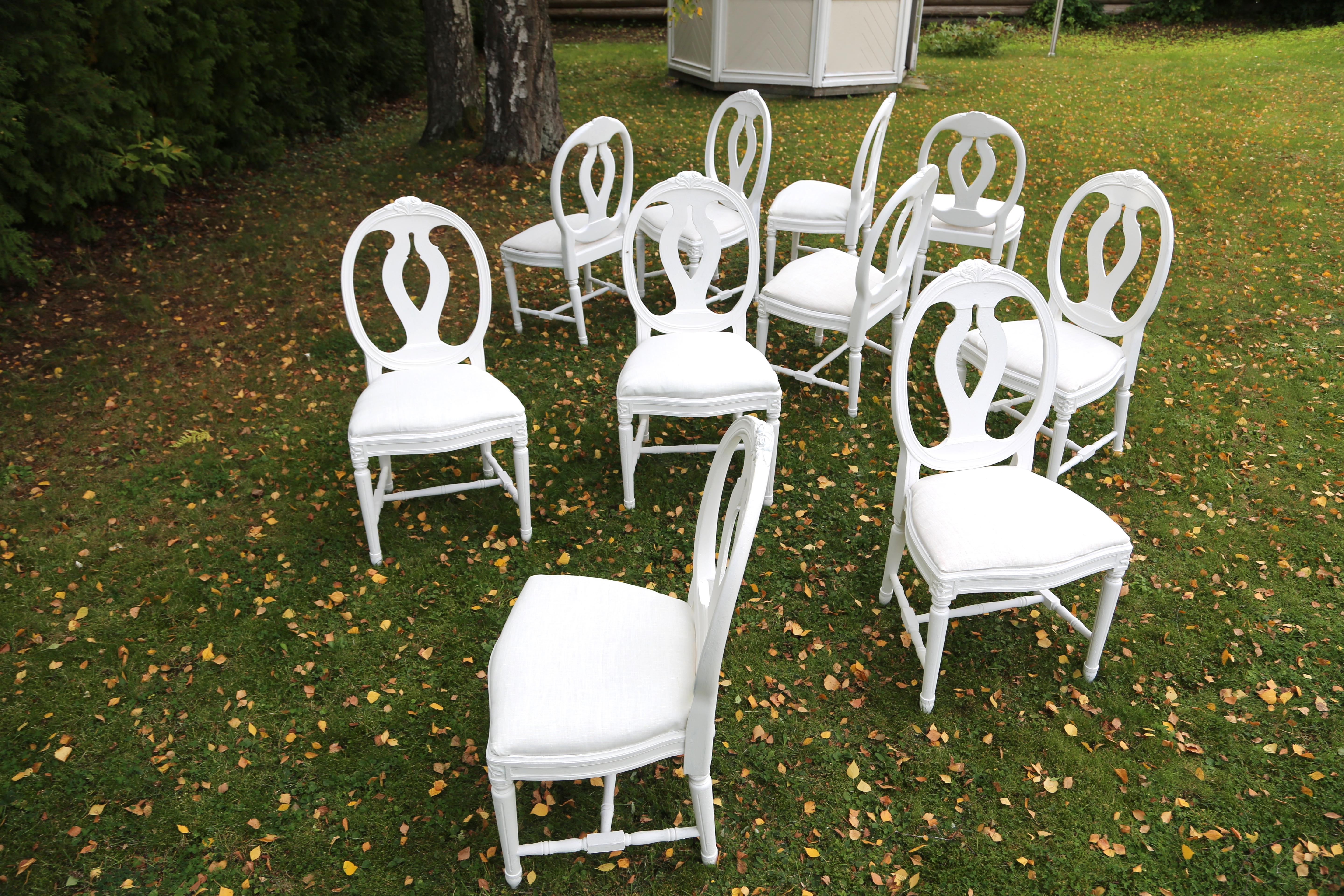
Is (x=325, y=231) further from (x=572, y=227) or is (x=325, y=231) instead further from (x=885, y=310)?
(x=885, y=310)

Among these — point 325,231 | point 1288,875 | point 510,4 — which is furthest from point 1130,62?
point 1288,875

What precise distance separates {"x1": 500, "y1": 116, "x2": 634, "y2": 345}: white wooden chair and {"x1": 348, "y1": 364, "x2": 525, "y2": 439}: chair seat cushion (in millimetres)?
1382

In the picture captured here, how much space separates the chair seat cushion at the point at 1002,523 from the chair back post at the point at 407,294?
1951 mm

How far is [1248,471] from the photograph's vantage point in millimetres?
4039

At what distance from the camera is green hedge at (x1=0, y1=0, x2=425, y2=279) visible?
5223 millimetres

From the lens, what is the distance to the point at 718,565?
7.68 feet

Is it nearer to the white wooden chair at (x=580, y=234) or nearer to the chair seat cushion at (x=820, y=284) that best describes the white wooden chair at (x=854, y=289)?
the chair seat cushion at (x=820, y=284)

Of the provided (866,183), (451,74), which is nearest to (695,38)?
(451,74)

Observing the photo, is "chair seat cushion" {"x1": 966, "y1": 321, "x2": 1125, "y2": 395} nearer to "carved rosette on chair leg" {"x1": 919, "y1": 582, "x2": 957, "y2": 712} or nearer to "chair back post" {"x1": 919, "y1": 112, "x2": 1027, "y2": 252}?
"chair back post" {"x1": 919, "y1": 112, "x2": 1027, "y2": 252}

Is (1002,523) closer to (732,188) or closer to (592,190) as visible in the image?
(732,188)

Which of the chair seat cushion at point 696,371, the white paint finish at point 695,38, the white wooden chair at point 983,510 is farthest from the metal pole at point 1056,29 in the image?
the white wooden chair at point 983,510

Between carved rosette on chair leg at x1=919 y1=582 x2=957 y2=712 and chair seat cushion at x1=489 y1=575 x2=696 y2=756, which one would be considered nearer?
chair seat cushion at x1=489 y1=575 x2=696 y2=756

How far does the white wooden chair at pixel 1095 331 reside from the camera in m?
3.53

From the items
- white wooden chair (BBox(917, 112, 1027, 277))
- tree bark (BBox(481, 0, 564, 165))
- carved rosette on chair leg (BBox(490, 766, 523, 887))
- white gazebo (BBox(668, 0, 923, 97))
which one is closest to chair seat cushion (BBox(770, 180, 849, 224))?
white wooden chair (BBox(917, 112, 1027, 277))
